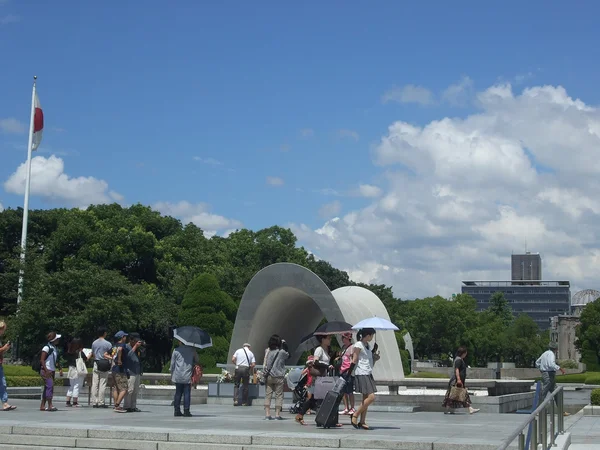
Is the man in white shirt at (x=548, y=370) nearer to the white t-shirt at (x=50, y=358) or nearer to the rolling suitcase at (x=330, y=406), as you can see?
the rolling suitcase at (x=330, y=406)

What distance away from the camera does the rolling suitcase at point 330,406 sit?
14.3 m

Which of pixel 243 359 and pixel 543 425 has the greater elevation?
pixel 243 359

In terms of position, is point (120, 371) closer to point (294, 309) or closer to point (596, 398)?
point (294, 309)

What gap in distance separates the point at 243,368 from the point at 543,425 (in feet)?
37.7

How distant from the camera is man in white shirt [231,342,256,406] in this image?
2059cm

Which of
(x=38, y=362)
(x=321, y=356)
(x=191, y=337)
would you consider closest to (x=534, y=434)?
(x=321, y=356)

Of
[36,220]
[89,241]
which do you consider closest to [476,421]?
[89,241]

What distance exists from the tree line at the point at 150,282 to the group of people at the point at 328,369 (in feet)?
13.7

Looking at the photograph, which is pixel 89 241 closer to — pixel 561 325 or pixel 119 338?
pixel 119 338

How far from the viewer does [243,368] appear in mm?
21156

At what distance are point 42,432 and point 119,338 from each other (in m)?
4.74

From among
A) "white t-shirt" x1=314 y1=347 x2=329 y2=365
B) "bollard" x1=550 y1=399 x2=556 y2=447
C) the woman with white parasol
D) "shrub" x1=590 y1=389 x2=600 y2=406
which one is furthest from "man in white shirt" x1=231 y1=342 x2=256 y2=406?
"shrub" x1=590 y1=389 x2=600 y2=406

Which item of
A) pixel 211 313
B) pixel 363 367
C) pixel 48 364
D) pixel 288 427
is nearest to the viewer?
pixel 363 367

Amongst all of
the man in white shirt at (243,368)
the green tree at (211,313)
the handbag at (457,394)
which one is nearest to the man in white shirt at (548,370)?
the handbag at (457,394)
